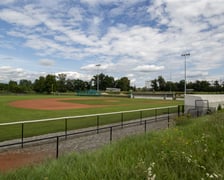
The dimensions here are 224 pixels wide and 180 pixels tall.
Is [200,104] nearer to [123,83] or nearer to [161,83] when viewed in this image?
[161,83]

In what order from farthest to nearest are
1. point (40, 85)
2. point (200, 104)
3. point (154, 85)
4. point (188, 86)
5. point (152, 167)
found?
point (154, 85) → point (188, 86) → point (40, 85) → point (200, 104) → point (152, 167)

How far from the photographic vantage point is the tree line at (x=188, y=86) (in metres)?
116

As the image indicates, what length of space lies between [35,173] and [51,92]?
360 feet

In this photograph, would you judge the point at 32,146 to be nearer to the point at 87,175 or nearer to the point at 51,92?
the point at 87,175

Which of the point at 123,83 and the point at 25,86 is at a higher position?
the point at 123,83

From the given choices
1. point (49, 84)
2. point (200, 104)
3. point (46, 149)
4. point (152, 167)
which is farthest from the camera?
point (49, 84)

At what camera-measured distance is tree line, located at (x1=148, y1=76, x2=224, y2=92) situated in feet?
381

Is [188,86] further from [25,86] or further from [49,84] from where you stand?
[25,86]

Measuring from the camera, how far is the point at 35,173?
4062 mm

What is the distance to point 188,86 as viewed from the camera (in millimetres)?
127688

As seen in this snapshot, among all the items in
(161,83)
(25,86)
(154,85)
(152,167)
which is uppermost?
(161,83)

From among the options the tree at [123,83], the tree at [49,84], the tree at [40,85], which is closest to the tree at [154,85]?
the tree at [123,83]

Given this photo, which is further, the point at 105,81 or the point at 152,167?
the point at 105,81

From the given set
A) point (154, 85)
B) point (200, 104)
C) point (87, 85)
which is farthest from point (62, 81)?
point (200, 104)
